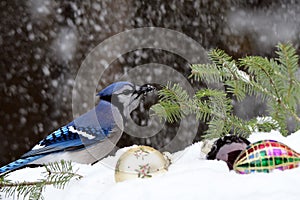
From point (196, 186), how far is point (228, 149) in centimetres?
10

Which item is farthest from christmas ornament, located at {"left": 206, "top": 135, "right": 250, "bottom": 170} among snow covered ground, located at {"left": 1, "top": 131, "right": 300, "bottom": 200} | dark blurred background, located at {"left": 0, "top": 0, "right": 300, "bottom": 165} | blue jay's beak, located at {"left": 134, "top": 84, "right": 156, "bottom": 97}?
dark blurred background, located at {"left": 0, "top": 0, "right": 300, "bottom": 165}

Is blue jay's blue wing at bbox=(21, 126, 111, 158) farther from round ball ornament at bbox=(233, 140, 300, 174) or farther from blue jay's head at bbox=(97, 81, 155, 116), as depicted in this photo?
round ball ornament at bbox=(233, 140, 300, 174)

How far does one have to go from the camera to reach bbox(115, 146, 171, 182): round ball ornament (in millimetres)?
469

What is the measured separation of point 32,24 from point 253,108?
1.19 m

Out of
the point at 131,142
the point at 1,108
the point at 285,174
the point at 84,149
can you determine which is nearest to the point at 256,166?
the point at 285,174

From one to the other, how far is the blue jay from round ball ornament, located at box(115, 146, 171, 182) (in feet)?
0.75

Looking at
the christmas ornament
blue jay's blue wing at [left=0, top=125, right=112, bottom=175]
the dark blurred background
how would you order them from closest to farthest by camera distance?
the christmas ornament
blue jay's blue wing at [left=0, top=125, right=112, bottom=175]
the dark blurred background

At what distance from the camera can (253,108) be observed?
2477 mm

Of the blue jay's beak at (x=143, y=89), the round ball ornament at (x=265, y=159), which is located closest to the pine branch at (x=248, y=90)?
the blue jay's beak at (x=143, y=89)

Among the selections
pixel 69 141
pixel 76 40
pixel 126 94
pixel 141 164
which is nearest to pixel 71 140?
pixel 69 141

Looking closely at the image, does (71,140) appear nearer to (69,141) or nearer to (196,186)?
(69,141)

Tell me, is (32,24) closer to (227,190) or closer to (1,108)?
(1,108)

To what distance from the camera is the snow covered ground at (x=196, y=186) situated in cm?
39

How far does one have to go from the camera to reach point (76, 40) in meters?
2.44
